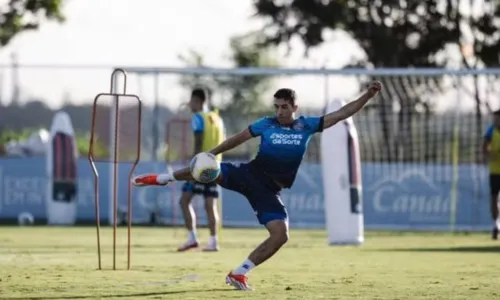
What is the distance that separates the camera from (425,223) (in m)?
31.3

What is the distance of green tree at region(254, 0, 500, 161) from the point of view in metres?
44.3

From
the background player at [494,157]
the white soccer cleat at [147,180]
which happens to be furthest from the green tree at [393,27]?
the white soccer cleat at [147,180]

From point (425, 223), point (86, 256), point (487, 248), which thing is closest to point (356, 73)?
point (425, 223)

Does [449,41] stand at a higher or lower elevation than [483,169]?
higher

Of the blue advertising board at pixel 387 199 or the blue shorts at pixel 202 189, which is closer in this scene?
the blue shorts at pixel 202 189

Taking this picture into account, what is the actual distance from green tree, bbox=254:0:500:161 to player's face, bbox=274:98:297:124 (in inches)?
1163

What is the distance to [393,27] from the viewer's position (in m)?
45.6

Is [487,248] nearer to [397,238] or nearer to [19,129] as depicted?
[397,238]

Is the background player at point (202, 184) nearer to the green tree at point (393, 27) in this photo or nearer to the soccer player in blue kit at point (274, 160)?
the soccer player in blue kit at point (274, 160)

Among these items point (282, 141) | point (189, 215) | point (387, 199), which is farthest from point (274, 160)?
point (387, 199)

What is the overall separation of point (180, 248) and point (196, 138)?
1.46 metres

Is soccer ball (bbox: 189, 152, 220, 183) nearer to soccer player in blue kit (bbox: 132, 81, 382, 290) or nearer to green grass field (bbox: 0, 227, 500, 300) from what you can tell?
soccer player in blue kit (bbox: 132, 81, 382, 290)

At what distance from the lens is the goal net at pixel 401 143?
3123cm

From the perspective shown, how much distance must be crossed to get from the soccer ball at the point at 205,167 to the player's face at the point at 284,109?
725 mm
